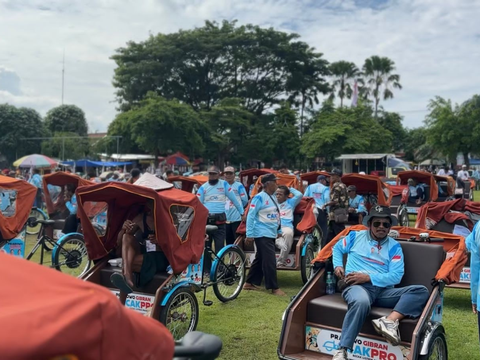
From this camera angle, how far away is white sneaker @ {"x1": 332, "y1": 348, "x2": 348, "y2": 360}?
169 inches

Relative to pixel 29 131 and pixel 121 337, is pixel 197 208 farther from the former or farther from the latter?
pixel 29 131

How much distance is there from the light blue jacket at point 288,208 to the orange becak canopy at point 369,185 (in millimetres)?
3564

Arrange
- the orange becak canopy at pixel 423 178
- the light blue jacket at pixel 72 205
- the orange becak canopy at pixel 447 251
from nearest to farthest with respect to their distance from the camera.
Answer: the orange becak canopy at pixel 447 251
the light blue jacket at pixel 72 205
the orange becak canopy at pixel 423 178

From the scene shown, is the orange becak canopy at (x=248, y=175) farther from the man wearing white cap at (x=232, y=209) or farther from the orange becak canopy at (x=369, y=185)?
the man wearing white cap at (x=232, y=209)

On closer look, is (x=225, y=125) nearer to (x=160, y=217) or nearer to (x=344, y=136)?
(x=344, y=136)

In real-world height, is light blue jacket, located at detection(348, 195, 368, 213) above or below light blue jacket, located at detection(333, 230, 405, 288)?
above

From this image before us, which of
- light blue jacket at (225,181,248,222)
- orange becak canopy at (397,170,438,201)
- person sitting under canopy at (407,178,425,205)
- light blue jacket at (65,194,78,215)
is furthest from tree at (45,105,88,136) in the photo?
light blue jacket at (225,181,248,222)

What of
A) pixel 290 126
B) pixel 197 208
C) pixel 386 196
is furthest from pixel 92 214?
pixel 290 126

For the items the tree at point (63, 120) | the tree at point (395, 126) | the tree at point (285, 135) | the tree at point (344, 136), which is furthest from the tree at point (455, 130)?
the tree at point (63, 120)

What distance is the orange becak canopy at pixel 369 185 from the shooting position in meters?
12.0

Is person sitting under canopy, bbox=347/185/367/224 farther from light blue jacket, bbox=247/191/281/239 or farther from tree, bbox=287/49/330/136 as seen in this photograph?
tree, bbox=287/49/330/136

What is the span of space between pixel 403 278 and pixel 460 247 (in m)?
0.65

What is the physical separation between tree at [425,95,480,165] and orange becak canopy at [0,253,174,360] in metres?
34.6

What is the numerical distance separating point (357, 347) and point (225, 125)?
3431 centimetres
